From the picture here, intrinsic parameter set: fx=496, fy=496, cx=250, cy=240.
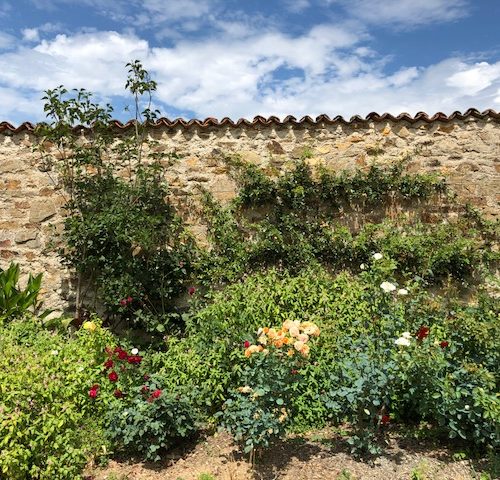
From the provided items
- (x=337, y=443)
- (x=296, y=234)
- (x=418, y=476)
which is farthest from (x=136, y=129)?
(x=418, y=476)

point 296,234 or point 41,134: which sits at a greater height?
point 41,134

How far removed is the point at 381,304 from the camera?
4258 millimetres

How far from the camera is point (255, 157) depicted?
7004 mm

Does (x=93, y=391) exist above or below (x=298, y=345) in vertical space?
below

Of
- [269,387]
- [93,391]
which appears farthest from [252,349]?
[93,391]

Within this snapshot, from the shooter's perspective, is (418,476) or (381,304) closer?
(418,476)

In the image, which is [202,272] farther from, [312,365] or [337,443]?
[337,443]

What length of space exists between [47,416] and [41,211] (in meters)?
4.09

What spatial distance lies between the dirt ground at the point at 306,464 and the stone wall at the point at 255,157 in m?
3.61

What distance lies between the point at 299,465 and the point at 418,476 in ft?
2.67

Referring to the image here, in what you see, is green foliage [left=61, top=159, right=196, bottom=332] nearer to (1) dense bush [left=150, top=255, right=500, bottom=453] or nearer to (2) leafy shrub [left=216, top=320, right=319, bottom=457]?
(1) dense bush [left=150, top=255, right=500, bottom=453]

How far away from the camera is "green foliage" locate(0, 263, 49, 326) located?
6.35m

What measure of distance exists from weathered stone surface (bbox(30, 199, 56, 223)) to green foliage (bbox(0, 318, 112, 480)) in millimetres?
2962

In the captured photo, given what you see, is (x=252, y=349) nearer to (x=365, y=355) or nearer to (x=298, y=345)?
(x=298, y=345)
